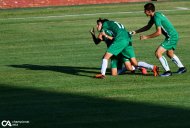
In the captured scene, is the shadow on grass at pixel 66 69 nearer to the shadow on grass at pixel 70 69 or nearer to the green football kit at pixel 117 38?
the shadow on grass at pixel 70 69

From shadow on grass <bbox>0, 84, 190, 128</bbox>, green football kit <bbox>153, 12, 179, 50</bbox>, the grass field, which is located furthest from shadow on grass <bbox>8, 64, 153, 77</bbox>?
shadow on grass <bbox>0, 84, 190, 128</bbox>

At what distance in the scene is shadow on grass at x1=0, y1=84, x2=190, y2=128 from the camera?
13727 mm

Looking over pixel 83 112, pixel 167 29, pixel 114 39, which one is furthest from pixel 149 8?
pixel 83 112

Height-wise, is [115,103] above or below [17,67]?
below

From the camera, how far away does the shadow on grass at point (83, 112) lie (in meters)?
13.7

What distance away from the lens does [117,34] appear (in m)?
19.7

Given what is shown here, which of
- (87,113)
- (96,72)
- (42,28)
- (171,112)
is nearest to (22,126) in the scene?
(87,113)

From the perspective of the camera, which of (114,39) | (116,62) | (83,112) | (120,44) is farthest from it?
(116,62)

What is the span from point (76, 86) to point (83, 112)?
3387mm

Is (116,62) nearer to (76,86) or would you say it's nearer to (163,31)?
(163,31)

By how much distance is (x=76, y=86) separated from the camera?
18250 millimetres

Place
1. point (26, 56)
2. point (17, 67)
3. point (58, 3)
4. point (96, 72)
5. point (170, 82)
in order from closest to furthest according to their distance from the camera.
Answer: point (170, 82) → point (96, 72) → point (17, 67) → point (26, 56) → point (58, 3)

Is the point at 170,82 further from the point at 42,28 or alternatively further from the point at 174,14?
the point at 174,14

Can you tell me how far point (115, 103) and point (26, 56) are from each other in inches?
359
